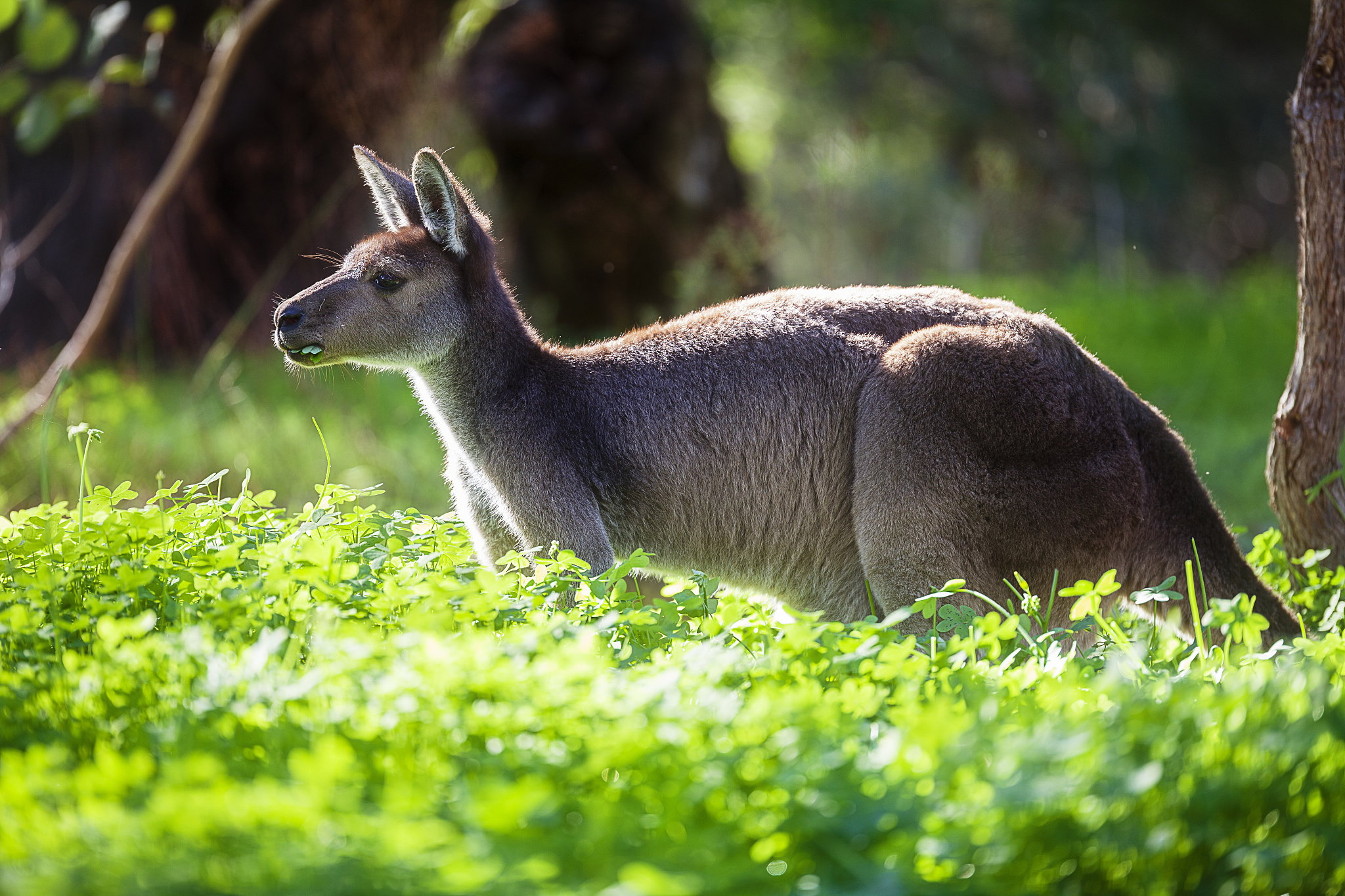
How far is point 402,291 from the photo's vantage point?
4.39 metres

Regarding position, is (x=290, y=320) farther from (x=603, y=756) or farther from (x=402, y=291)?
(x=603, y=756)

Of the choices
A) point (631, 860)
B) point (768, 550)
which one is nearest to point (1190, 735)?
point (631, 860)

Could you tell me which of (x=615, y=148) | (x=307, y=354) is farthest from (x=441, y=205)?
(x=615, y=148)

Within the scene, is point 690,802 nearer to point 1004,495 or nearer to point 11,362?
point 1004,495

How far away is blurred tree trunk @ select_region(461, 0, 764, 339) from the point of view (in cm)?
1067

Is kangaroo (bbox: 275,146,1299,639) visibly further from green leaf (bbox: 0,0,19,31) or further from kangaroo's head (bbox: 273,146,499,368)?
green leaf (bbox: 0,0,19,31)

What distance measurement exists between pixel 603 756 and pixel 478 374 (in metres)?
2.57

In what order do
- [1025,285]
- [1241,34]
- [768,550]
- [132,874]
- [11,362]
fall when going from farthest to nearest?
[1241,34] → [1025,285] → [11,362] → [768,550] → [132,874]

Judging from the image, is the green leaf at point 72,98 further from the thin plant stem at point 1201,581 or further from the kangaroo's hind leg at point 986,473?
the thin plant stem at point 1201,581

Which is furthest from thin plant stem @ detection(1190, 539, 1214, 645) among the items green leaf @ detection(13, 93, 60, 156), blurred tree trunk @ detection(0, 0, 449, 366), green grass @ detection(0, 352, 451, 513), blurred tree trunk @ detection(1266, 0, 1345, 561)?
blurred tree trunk @ detection(0, 0, 449, 366)

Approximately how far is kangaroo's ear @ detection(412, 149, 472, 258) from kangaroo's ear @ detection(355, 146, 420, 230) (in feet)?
0.41

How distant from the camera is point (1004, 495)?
13.4 feet

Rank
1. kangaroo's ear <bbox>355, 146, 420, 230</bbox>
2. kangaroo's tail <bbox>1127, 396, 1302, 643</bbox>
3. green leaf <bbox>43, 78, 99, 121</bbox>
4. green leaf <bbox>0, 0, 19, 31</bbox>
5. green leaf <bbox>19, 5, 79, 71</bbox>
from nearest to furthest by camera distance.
Answer: kangaroo's tail <bbox>1127, 396, 1302, 643</bbox> < kangaroo's ear <bbox>355, 146, 420, 230</bbox> < green leaf <bbox>0, 0, 19, 31</bbox> < green leaf <bbox>19, 5, 79, 71</bbox> < green leaf <bbox>43, 78, 99, 121</bbox>

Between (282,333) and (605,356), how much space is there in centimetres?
126
